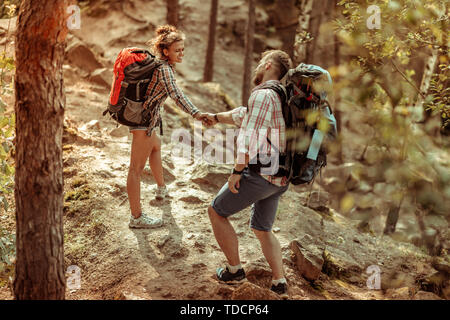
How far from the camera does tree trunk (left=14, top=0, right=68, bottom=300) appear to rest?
339 centimetres

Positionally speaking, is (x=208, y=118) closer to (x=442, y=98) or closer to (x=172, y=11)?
(x=442, y=98)

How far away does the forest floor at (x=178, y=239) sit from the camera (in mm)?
4504

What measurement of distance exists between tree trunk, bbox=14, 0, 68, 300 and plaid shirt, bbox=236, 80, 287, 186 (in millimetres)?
1632

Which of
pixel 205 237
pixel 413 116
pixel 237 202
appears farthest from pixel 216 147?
pixel 413 116

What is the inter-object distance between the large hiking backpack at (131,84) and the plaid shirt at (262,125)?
1.70 meters

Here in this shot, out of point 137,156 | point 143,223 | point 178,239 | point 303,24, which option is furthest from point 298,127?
point 303,24

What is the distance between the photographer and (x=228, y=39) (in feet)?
65.7

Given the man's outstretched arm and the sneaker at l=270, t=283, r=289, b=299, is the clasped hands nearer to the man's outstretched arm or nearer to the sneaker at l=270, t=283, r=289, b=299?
the man's outstretched arm

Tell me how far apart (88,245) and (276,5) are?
18.1 metres

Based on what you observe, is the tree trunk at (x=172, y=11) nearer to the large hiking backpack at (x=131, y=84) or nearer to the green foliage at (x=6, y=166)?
the green foliage at (x=6, y=166)

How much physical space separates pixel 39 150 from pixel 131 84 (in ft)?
5.33

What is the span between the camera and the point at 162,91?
Result: 504cm

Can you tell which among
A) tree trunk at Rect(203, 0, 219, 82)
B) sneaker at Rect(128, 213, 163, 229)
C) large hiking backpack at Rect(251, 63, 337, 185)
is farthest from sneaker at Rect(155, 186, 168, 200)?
tree trunk at Rect(203, 0, 219, 82)
